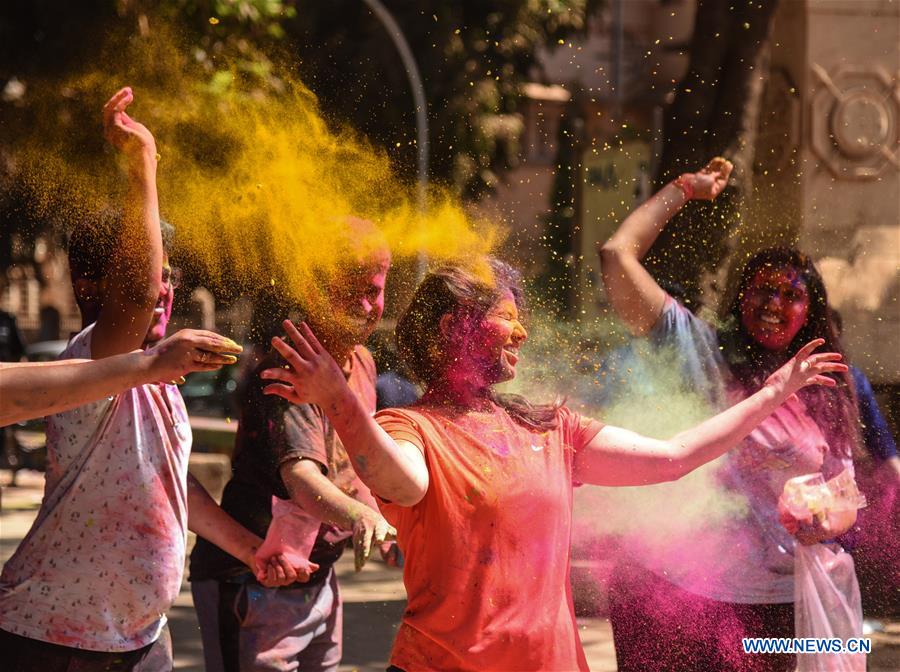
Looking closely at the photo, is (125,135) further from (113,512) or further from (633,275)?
(633,275)

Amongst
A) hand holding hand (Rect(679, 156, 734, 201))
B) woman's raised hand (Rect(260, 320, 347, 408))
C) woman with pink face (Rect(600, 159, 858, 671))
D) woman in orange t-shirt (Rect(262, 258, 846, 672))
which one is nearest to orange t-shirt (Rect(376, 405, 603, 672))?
woman in orange t-shirt (Rect(262, 258, 846, 672))

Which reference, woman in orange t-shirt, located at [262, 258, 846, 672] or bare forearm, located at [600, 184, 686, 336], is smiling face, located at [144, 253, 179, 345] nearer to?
woman in orange t-shirt, located at [262, 258, 846, 672]

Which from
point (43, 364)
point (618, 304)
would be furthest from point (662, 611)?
point (43, 364)

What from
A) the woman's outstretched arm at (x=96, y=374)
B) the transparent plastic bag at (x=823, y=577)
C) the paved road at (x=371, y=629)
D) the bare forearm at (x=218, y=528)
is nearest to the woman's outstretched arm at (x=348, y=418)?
the woman's outstretched arm at (x=96, y=374)

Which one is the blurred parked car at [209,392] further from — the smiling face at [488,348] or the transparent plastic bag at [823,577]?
the smiling face at [488,348]

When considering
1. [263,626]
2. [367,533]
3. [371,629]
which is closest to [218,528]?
[263,626]

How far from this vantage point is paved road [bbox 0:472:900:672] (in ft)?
18.7

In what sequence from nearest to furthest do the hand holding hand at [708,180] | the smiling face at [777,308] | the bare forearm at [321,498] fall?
1. the bare forearm at [321,498]
2. the smiling face at [777,308]
3. the hand holding hand at [708,180]

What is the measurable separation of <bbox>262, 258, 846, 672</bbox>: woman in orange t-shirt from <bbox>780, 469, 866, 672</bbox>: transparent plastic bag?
0.88 meters

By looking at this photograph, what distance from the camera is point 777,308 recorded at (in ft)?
13.2

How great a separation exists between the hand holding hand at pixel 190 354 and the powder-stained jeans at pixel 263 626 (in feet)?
4.53

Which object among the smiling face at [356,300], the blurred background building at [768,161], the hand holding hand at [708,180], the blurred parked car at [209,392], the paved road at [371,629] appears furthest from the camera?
the blurred parked car at [209,392]

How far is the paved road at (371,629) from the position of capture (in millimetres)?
5711

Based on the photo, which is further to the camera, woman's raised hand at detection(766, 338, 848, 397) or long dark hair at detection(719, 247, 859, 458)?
long dark hair at detection(719, 247, 859, 458)
